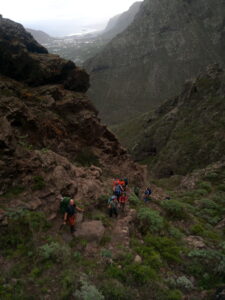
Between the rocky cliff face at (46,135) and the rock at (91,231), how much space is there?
1.14m

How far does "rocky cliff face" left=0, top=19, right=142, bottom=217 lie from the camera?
33.4 feet

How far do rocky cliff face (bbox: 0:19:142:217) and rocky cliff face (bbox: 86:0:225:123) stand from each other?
88.9 meters

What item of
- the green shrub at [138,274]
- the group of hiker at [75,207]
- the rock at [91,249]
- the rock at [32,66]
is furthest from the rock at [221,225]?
the rock at [32,66]

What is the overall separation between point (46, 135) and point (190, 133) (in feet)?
98.4

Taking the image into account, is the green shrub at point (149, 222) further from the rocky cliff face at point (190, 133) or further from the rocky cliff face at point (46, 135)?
the rocky cliff face at point (190, 133)

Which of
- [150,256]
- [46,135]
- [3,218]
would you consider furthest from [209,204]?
[3,218]

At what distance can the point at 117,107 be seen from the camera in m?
115

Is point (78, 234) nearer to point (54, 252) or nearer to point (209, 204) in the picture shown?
point (54, 252)

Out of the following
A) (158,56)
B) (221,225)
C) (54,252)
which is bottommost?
(221,225)

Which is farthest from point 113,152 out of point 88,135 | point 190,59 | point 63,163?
point 190,59

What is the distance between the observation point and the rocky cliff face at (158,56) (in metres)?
118

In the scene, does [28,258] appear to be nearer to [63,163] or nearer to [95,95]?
[63,163]

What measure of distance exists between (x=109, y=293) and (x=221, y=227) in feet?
30.5

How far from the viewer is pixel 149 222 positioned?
10.6m
